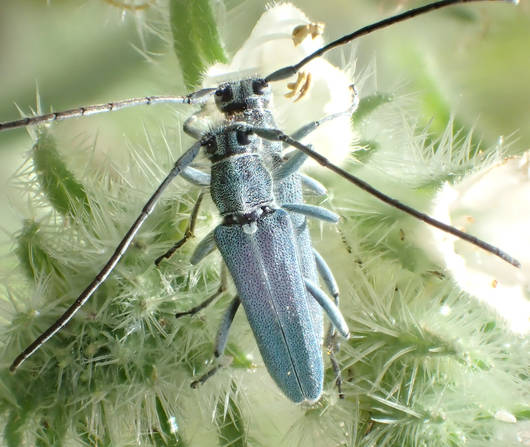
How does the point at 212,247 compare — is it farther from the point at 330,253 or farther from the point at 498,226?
the point at 498,226

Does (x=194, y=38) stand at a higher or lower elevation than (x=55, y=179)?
higher

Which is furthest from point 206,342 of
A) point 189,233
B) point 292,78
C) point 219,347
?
point 292,78

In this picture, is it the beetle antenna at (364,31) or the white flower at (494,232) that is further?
the white flower at (494,232)

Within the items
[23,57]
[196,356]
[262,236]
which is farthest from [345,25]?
[196,356]

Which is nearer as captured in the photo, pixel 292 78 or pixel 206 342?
pixel 206 342

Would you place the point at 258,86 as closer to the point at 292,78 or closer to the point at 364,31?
the point at 292,78

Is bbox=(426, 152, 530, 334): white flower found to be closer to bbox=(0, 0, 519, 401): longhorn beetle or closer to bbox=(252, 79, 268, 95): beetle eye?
bbox=(0, 0, 519, 401): longhorn beetle

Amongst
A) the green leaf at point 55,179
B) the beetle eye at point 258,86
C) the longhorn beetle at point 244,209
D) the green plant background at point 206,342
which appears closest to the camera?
the longhorn beetle at point 244,209

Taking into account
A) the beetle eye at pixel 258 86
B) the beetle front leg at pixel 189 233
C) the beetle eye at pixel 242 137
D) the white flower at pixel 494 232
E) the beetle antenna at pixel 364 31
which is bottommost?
the white flower at pixel 494 232

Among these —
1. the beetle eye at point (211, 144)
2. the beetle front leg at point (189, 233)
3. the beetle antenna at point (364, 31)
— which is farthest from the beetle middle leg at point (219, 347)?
the beetle antenna at point (364, 31)

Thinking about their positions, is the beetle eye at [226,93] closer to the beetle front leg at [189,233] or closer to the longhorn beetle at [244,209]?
the longhorn beetle at [244,209]

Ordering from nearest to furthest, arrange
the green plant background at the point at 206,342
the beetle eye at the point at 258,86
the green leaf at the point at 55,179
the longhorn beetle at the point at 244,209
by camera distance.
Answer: the longhorn beetle at the point at 244,209, the green plant background at the point at 206,342, the green leaf at the point at 55,179, the beetle eye at the point at 258,86
